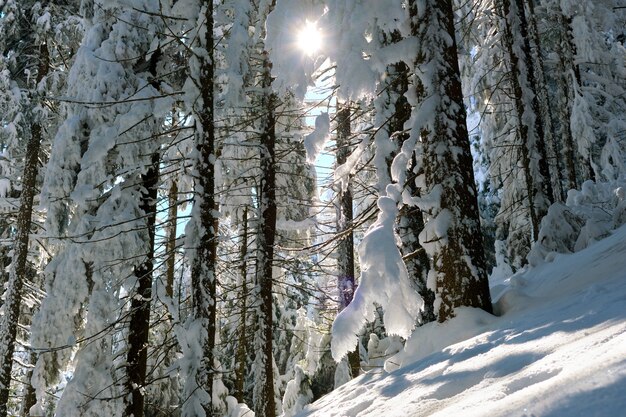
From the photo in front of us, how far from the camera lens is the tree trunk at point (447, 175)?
5.15 meters

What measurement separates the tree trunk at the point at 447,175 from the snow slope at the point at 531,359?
357mm

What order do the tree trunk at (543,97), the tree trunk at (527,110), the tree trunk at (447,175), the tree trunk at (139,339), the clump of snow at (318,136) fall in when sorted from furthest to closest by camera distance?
the tree trunk at (543,97)
the tree trunk at (527,110)
the tree trunk at (139,339)
the clump of snow at (318,136)
the tree trunk at (447,175)

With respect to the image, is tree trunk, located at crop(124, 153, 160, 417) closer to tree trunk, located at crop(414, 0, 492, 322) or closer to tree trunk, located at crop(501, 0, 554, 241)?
tree trunk, located at crop(414, 0, 492, 322)

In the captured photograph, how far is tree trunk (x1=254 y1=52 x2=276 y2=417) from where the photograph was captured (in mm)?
8844

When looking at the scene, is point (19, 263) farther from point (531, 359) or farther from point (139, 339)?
point (531, 359)

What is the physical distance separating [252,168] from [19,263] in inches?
256

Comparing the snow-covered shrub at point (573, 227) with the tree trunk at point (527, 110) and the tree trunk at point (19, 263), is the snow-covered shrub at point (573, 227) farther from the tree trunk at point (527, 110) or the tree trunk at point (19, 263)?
the tree trunk at point (19, 263)

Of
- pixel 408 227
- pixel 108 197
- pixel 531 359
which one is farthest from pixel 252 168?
pixel 531 359

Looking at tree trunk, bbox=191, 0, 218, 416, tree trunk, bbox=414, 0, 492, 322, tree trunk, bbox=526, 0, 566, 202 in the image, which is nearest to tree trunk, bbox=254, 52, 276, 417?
tree trunk, bbox=191, 0, 218, 416

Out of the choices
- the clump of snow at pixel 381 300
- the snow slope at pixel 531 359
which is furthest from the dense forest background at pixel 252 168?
the snow slope at pixel 531 359

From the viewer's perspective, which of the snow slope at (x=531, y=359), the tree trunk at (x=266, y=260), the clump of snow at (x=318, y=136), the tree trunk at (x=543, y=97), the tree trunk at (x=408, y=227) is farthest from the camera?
the tree trunk at (x=543, y=97)

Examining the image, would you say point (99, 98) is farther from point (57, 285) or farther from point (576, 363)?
point (576, 363)

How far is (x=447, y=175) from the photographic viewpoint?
5.36m

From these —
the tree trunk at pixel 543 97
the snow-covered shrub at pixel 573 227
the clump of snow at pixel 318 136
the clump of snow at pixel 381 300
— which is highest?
the tree trunk at pixel 543 97
